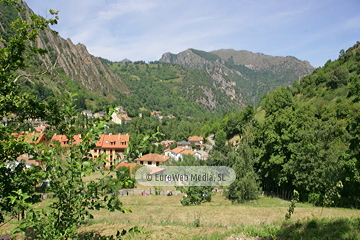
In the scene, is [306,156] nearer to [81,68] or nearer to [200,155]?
[200,155]

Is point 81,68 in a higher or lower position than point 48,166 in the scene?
higher

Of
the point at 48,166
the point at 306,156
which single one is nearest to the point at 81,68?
the point at 306,156

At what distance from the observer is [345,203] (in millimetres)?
17984

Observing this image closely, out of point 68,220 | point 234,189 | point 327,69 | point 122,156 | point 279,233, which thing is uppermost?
point 327,69

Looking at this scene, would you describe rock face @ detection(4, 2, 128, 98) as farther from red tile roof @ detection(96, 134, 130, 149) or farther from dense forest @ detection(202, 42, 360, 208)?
dense forest @ detection(202, 42, 360, 208)

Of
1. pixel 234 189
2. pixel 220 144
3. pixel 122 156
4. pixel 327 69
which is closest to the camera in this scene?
pixel 122 156

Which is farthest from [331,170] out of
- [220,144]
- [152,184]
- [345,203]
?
[220,144]

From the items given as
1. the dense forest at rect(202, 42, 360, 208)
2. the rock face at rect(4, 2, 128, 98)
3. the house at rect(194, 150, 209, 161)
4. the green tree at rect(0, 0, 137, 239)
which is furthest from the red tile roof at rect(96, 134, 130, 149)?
the rock face at rect(4, 2, 128, 98)

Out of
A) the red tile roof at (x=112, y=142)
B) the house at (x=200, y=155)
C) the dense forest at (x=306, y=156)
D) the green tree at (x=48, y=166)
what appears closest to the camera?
the green tree at (x=48, y=166)

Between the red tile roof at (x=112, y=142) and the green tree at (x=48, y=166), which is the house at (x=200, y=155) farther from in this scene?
the green tree at (x=48, y=166)

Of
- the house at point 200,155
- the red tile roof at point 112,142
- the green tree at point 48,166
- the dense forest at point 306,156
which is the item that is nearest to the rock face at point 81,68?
the red tile roof at point 112,142

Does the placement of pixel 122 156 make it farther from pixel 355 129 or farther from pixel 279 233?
pixel 355 129

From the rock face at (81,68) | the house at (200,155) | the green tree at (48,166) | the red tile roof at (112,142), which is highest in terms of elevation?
the rock face at (81,68)

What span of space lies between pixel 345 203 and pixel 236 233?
50.5ft
